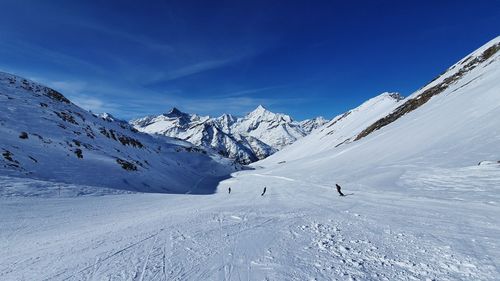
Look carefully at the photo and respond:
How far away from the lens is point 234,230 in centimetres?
1441

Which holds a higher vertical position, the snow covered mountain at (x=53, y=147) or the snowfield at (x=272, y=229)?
the snow covered mountain at (x=53, y=147)

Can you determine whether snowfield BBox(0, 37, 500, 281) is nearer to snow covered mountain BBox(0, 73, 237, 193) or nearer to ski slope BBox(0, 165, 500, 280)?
ski slope BBox(0, 165, 500, 280)

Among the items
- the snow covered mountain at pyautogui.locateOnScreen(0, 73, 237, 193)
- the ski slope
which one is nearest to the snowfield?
the ski slope

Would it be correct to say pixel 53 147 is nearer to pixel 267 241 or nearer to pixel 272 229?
pixel 272 229

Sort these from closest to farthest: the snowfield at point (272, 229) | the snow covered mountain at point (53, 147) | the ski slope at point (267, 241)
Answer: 1. the ski slope at point (267, 241)
2. the snowfield at point (272, 229)
3. the snow covered mountain at point (53, 147)

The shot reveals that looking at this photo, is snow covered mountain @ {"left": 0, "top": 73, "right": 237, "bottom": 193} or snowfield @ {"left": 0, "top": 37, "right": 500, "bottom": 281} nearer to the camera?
snowfield @ {"left": 0, "top": 37, "right": 500, "bottom": 281}

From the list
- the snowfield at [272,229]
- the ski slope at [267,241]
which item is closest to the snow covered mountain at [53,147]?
the snowfield at [272,229]

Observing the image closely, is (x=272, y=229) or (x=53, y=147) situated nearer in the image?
(x=272, y=229)

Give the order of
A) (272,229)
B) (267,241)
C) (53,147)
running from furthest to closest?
(53,147), (272,229), (267,241)

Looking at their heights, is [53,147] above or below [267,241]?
above

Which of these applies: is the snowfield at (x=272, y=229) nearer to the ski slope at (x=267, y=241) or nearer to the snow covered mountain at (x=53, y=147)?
the ski slope at (x=267, y=241)

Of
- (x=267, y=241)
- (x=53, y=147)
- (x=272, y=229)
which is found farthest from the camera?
(x=53, y=147)

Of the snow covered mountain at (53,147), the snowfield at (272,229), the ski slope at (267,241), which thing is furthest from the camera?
the snow covered mountain at (53,147)

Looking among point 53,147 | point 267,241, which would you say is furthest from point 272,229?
point 53,147
